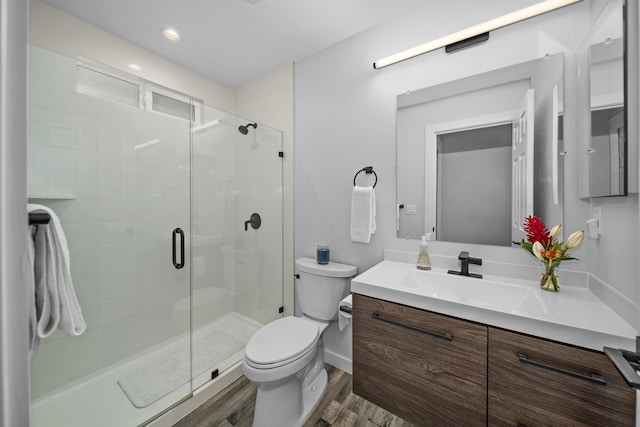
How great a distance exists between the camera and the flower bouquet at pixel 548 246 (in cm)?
104

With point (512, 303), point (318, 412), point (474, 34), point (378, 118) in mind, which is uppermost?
point (474, 34)

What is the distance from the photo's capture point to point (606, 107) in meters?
0.93

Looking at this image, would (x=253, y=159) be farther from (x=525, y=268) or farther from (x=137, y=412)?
(x=525, y=268)

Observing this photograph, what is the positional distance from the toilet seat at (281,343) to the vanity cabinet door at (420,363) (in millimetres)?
294

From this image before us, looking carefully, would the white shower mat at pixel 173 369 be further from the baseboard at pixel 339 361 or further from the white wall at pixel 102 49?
the white wall at pixel 102 49

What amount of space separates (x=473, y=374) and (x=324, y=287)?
3.10 ft

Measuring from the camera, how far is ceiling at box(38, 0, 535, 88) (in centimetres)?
146

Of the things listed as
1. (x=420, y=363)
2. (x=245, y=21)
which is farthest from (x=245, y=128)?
(x=420, y=363)

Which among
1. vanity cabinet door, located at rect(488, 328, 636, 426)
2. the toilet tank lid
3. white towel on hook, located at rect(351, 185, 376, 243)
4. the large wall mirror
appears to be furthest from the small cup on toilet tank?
vanity cabinet door, located at rect(488, 328, 636, 426)

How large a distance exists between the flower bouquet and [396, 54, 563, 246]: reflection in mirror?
10 centimetres

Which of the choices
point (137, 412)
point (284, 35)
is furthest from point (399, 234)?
point (137, 412)

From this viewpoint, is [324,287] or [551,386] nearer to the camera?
[551,386]

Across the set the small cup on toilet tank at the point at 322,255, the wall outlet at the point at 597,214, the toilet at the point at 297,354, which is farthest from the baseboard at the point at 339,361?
the wall outlet at the point at 597,214

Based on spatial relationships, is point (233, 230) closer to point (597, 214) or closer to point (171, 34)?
point (171, 34)
